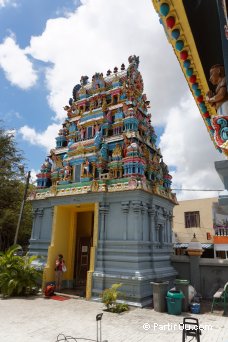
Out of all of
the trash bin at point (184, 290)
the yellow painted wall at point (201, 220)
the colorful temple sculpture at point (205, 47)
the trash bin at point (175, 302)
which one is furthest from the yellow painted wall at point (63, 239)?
the yellow painted wall at point (201, 220)

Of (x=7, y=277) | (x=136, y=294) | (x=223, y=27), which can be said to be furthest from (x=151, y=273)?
(x=223, y=27)

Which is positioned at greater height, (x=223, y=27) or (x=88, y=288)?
(x=223, y=27)

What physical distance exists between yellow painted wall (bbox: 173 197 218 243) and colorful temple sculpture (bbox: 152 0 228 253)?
25587 mm

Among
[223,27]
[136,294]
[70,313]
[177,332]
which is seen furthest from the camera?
[136,294]

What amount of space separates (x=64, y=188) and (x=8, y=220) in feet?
38.4

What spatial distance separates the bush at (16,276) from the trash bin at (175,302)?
625 centimetres

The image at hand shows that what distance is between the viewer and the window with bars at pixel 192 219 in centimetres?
2912

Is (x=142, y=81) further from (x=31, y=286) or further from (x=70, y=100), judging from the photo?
(x=31, y=286)

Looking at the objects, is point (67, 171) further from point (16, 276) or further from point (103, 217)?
point (16, 276)

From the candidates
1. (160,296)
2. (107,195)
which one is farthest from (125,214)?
(160,296)

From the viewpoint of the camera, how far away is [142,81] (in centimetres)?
1720

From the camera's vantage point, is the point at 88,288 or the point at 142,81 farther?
the point at 142,81

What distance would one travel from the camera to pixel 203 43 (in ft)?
13.1

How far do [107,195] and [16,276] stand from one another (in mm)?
5567
